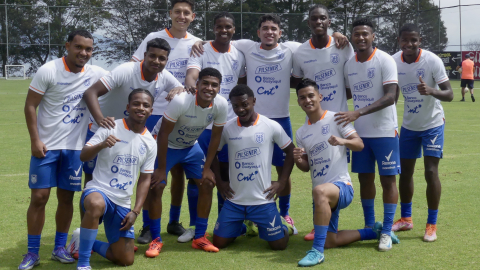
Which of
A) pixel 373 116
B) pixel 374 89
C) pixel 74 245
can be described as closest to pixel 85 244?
pixel 74 245

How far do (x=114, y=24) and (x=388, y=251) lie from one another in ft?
119

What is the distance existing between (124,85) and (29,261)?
198 cm

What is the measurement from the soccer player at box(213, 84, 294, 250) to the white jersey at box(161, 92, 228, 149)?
0.53ft

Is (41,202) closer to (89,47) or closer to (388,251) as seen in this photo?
(89,47)

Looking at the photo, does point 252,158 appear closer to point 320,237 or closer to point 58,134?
point 320,237

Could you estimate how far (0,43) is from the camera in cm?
3831

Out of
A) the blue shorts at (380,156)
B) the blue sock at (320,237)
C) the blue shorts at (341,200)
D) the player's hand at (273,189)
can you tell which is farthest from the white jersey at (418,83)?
the blue sock at (320,237)

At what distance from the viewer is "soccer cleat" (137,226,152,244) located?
5418 mm

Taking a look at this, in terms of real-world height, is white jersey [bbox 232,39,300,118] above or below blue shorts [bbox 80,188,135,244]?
above

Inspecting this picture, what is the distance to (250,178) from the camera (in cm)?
523

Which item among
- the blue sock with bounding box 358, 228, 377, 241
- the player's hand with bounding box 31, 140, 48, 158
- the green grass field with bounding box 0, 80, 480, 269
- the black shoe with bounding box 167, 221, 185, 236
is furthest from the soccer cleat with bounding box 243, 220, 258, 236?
the player's hand with bounding box 31, 140, 48, 158

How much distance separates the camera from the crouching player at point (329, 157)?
492 cm

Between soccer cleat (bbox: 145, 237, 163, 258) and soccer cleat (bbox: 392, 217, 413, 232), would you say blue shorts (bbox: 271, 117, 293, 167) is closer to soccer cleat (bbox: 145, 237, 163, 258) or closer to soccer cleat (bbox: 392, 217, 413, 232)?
soccer cleat (bbox: 392, 217, 413, 232)

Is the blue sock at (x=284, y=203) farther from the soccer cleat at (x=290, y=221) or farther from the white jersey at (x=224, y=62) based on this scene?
the white jersey at (x=224, y=62)
